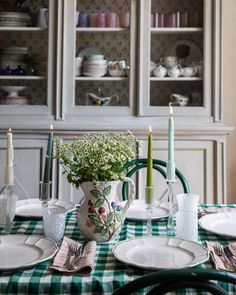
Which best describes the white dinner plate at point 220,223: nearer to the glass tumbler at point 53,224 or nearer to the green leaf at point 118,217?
the green leaf at point 118,217

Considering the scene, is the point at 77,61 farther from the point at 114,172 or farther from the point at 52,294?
the point at 52,294

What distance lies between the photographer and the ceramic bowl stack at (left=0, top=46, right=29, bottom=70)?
255cm

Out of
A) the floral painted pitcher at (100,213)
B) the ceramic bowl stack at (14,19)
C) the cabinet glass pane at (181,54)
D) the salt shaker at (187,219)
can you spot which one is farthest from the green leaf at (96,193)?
the ceramic bowl stack at (14,19)

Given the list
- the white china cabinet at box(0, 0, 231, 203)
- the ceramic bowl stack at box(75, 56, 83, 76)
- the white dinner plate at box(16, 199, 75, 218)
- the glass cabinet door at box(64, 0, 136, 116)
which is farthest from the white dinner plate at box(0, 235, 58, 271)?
the ceramic bowl stack at box(75, 56, 83, 76)

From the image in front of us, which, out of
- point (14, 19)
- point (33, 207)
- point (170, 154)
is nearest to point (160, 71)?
point (14, 19)

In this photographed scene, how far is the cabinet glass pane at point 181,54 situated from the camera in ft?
8.10

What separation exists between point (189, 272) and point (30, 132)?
184 cm

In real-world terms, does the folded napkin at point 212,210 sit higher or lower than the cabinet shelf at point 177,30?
lower

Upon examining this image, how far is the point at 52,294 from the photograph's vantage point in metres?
0.90

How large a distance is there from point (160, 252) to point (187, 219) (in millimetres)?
157

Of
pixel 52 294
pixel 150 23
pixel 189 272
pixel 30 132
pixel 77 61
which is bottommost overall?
pixel 52 294

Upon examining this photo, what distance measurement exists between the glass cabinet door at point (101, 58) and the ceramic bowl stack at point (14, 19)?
0.27m

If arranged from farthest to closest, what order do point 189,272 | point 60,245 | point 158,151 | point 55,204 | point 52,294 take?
point 158,151, point 55,204, point 60,245, point 52,294, point 189,272

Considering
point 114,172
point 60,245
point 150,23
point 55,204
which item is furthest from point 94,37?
point 60,245
